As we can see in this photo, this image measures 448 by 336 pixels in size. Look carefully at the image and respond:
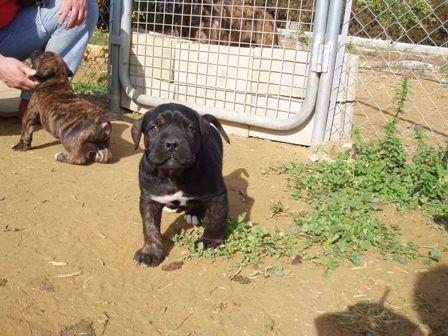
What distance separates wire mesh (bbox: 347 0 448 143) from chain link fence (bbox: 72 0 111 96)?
4.18 m

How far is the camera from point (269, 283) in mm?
2965

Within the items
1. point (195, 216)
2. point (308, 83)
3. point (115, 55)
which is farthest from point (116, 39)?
point (195, 216)

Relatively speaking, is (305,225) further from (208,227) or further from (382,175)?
(382,175)

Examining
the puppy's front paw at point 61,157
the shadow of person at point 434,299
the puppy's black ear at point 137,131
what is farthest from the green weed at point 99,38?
the shadow of person at point 434,299

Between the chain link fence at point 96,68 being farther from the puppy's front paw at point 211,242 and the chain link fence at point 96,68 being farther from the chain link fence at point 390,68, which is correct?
the puppy's front paw at point 211,242

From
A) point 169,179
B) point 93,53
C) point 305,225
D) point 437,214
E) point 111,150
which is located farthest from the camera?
point 93,53

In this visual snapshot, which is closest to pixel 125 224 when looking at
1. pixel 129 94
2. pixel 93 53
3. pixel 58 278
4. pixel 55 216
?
pixel 55 216

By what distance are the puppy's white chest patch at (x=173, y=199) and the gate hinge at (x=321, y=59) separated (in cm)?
268

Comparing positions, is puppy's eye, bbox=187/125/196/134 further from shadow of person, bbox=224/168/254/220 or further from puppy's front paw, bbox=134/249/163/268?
shadow of person, bbox=224/168/254/220

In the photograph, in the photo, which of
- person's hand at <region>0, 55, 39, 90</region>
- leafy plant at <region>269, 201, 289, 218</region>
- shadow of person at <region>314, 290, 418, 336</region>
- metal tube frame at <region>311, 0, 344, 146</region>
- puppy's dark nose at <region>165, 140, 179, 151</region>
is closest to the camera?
shadow of person at <region>314, 290, 418, 336</region>

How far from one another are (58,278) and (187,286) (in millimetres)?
Result: 785

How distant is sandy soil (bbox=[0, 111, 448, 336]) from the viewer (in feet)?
8.39

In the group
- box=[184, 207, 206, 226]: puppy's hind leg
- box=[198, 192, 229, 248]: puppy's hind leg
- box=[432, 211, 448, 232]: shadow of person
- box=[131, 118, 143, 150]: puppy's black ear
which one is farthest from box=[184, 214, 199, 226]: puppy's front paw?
box=[432, 211, 448, 232]: shadow of person

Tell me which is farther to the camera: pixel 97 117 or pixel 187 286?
pixel 97 117
